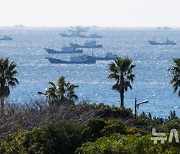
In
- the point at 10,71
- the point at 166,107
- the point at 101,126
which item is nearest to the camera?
the point at 101,126

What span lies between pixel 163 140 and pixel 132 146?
1.42 metres

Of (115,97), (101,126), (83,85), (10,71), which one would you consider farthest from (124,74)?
(83,85)

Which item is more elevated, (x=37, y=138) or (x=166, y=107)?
(x=37, y=138)

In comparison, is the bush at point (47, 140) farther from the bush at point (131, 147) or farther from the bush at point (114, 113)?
the bush at point (114, 113)

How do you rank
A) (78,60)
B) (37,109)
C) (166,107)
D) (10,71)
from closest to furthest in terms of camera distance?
(37,109) → (10,71) → (166,107) → (78,60)

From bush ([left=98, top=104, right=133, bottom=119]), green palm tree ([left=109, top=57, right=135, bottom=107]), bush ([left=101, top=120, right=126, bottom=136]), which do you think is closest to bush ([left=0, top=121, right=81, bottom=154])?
bush ([left=101, top=120, right=126, bottom=136])

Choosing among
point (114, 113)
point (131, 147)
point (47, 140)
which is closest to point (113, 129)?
point (47, 140)

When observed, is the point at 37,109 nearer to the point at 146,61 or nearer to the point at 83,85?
the point at 83,85

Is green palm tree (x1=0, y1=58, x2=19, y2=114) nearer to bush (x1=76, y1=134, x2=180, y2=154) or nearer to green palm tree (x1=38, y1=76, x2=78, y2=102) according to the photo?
green palm tree (x1=38, y1=76, x2=78, y2=102)

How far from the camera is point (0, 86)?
5578 centimetres

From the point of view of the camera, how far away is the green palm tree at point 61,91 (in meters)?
54.5

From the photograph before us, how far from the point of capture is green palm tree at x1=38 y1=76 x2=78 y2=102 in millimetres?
54500

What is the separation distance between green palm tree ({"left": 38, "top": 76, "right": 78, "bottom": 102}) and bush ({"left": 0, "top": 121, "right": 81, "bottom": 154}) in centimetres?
1765

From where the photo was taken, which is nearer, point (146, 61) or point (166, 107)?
point (166, 107)
